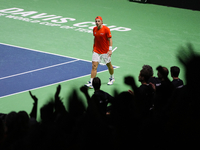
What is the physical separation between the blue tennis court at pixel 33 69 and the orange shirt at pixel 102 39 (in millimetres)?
1392

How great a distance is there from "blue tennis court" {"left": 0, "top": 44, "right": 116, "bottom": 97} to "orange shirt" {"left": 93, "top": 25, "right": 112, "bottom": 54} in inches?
54.8

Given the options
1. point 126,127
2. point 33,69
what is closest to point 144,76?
point 126,127

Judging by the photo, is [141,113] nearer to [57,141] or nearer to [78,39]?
[57,141]

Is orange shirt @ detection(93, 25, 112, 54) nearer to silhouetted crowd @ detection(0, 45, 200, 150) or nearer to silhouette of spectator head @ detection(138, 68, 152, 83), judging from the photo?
silhouette of spectator head @ detection(138, 68, 152, 83)

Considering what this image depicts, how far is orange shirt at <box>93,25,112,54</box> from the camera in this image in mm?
10070

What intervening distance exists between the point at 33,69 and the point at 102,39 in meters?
2.93

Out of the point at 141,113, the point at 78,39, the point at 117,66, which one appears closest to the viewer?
the point at 141,113

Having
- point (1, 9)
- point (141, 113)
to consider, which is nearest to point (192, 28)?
point (1, 9)

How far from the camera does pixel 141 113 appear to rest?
6.32ft

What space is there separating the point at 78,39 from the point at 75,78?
460cm

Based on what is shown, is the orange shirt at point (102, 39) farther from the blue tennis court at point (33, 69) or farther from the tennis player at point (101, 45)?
the blue tennis court at point (33, 69)

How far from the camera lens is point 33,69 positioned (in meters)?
11.6

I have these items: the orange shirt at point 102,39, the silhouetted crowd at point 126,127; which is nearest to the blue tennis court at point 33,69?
the orange shirt at point 102,39

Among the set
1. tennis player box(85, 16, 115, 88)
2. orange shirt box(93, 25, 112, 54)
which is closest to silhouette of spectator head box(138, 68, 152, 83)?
tennis player box(85, 16, 115, 88)
